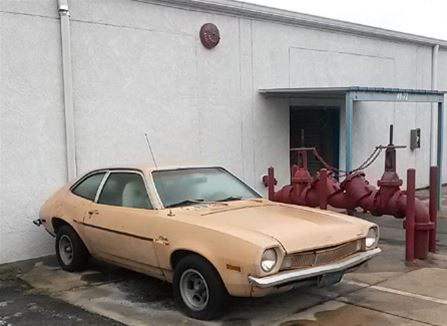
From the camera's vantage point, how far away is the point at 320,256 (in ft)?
16.1

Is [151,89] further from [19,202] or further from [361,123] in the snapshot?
[361,123]

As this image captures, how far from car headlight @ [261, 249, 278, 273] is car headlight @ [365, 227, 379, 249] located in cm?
132

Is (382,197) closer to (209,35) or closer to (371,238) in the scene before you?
(371,238)

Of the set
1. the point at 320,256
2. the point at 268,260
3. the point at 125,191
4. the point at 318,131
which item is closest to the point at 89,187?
the point at 125,191

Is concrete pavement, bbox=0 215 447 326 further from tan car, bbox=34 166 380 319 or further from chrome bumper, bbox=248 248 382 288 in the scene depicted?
A: chrome bumper, bbox=248 248 382 288

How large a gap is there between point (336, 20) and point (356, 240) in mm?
7745

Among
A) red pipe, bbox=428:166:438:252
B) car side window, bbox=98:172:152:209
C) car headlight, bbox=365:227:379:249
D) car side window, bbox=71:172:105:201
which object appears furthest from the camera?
red pipe, bbox=428:166:438:252

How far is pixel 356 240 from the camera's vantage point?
17.3 ft

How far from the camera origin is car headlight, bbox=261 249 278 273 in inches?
178

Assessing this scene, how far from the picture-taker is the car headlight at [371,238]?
5474 mm

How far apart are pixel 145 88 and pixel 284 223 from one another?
4.58 meters

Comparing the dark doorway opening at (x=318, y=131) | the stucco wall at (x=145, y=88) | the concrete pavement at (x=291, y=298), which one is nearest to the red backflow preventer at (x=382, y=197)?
the concrete pavement at (x=291, y=298)

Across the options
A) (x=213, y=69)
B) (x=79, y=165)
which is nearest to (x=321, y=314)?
(x=79, y=165)

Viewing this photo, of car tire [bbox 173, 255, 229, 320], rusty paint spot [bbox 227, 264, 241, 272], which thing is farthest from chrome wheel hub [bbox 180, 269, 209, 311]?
rusty paint spot [bbox 227, 264, 241, 272]
